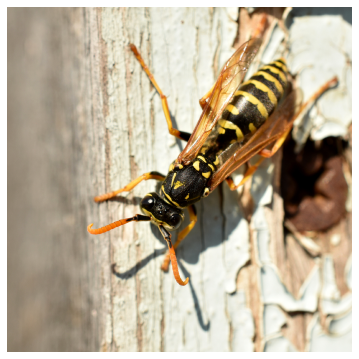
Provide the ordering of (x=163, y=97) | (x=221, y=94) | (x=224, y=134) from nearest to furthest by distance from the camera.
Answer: (x=163, y=97) < (x=221, y=94) < (x=224, y=134)

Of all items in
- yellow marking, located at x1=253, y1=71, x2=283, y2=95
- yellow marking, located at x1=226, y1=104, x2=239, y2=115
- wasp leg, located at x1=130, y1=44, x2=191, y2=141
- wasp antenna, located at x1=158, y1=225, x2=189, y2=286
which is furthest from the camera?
yellow marking, located at x1=226, y1=104, x2=239, y2=115

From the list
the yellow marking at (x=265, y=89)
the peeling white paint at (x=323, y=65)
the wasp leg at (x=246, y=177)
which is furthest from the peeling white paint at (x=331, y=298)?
the yellow marking at (x=265, y=89)

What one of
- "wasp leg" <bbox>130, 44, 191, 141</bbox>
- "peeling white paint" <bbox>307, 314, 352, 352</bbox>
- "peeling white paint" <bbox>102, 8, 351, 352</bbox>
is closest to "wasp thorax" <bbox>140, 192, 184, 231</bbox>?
"peeling white paint" <bbox>102, 8, 351, 352</bbox>

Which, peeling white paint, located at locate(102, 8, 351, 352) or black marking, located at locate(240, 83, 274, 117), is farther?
black marking, located at locate(240, 83, 274, 117)

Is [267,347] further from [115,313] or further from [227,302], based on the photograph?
[115,313]

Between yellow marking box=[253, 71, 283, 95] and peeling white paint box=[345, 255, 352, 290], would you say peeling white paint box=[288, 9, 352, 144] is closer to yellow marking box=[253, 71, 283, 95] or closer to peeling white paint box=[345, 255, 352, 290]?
yellow marking box=[253, 71, 283, 95]

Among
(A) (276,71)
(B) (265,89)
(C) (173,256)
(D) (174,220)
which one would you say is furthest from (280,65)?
(C) (173,256)

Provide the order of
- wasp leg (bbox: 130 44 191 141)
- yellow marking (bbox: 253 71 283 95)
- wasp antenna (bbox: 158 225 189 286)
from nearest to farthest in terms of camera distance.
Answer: wasp antenna (bbox: 158 225 189 286) < wasp leg (bbox: 130 44 191 141) < yellow marking (bbox: 253 71 283 95)

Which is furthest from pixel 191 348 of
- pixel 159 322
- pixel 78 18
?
pixel 78 18

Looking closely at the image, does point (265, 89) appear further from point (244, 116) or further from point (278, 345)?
point (278, 345)
